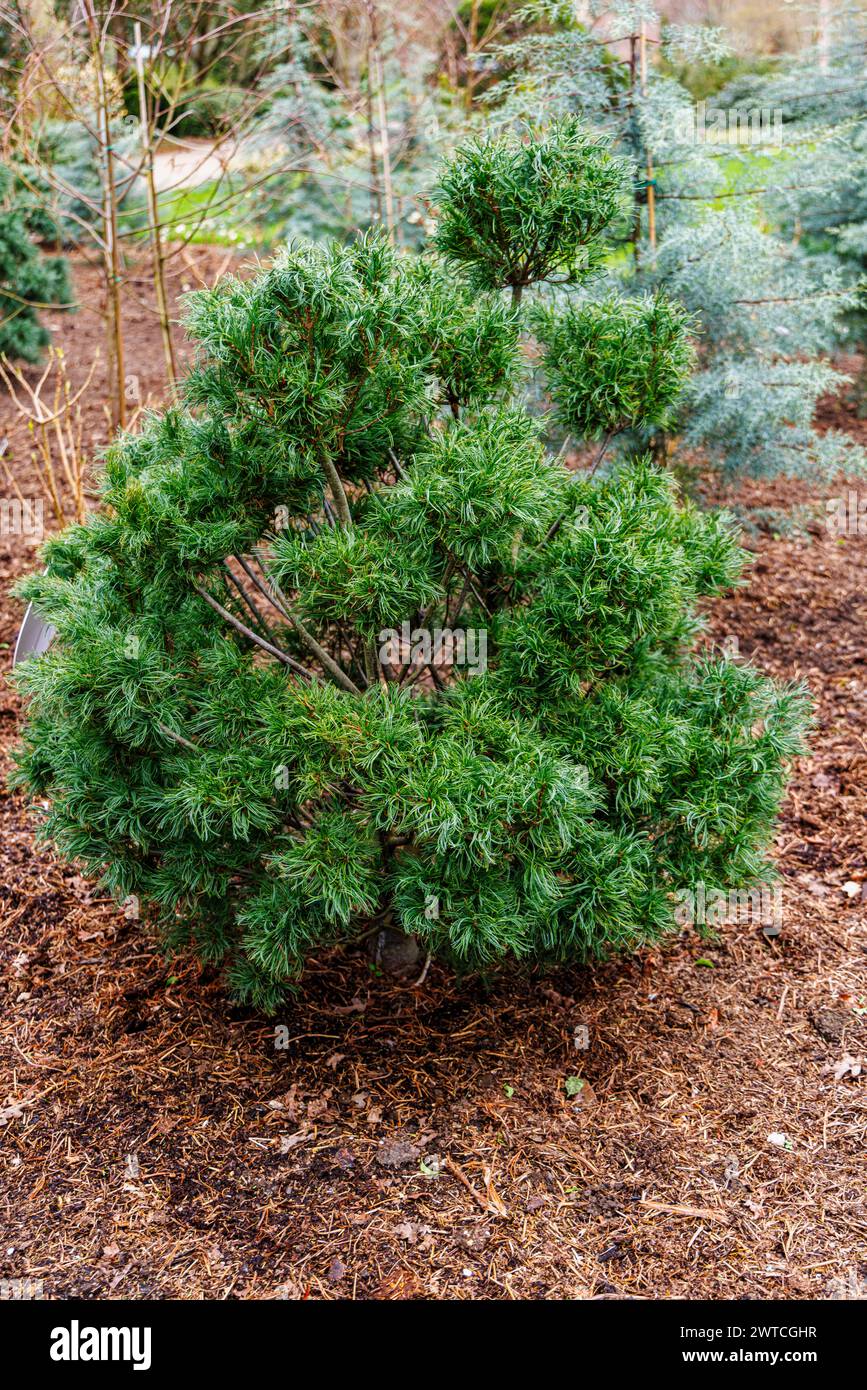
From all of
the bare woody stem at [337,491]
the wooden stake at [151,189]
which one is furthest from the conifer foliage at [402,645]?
the wooden stake at [151,189]

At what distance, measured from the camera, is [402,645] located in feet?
9.95

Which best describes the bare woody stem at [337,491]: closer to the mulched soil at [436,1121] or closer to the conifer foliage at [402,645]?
the conifer foliage at [402,645]

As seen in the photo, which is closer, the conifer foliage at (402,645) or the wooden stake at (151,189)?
the conifer foliage at (402,645)

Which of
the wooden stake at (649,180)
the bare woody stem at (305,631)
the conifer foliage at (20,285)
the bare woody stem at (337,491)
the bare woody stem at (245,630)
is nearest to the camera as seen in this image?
the bare woody stem at (337,491)

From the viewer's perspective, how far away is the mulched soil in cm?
261

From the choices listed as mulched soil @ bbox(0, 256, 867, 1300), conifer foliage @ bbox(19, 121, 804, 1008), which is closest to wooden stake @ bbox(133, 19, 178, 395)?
conifer foliage @ bbox(19, 121, 804, 1008)

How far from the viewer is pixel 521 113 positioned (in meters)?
5.05

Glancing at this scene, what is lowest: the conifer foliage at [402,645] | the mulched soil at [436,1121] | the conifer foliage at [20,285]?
the mulched soil at [436,1121]

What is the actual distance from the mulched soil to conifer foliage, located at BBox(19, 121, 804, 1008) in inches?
14.8

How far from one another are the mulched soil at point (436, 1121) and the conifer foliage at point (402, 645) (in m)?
0.38

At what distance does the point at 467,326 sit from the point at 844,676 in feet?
10.4

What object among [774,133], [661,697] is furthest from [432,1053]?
[774,133]

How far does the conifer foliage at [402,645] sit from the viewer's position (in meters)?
2.56
